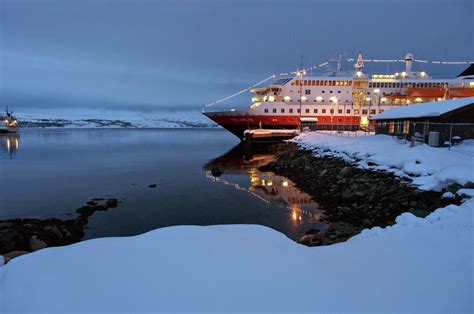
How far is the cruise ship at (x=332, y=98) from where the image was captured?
45.5 meters

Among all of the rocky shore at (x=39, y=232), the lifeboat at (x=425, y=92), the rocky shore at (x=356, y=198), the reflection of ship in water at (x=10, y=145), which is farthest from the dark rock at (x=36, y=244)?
the lifeboat at (x=425, y=92)

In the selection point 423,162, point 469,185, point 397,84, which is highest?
point 397,84

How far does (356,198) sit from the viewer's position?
1237 centimetres

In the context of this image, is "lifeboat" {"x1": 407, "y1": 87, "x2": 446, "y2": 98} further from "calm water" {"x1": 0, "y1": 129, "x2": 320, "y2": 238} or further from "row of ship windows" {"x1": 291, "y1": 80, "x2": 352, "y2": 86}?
"calm water" {"x1": 0, "y1": 129, "x2": 320, "y2": 238}

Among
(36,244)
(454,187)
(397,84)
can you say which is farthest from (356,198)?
(397,84)

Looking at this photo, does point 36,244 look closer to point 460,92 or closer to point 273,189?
point 273,189

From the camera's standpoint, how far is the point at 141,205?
14.0 metres

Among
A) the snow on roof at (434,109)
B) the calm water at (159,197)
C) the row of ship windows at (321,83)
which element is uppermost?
the row of ship windows at (321,83)

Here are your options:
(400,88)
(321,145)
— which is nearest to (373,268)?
(321,145)

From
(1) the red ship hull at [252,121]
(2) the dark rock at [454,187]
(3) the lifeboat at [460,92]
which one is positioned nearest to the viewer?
(2) the dark rock at [454,187]

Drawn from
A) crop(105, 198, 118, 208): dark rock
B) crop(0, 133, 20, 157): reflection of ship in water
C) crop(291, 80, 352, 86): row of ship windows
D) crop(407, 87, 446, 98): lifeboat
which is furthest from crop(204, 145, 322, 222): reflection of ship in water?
crop(407, 87, 446, 98): lifeboat

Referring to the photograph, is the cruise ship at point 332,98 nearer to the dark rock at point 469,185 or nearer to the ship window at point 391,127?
the ship window at point 391,127

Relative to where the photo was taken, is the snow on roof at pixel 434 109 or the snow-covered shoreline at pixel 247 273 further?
the snow on roof at pixel 434 109

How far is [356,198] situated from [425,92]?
44.3 metres
